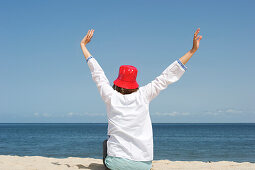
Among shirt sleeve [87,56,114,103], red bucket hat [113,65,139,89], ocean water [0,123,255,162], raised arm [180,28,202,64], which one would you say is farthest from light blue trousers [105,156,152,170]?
ocean water [0,123,255,162]

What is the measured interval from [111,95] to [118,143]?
24.4 inches

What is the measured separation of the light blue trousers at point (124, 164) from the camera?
3.65m

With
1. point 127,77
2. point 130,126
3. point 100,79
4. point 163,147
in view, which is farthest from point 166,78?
point 163,147

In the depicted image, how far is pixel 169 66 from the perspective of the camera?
363 centimetres

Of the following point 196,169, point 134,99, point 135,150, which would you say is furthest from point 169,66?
point 196,169

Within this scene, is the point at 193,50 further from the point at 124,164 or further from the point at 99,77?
the point at 124,164

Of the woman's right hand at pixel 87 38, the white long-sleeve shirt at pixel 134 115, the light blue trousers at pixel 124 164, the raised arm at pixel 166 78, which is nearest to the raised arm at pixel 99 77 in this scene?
the white long-sleeve shirt at pixel 134 115

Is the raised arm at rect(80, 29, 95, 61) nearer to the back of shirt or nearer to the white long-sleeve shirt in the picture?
the white long-sleeve shirt

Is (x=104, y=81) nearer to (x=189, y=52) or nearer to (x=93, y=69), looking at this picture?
(x=93, y=69)

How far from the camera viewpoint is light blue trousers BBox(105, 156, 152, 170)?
3.65 metres

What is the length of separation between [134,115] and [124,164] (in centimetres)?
65

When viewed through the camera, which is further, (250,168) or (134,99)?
(250,168)

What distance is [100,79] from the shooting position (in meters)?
3.76

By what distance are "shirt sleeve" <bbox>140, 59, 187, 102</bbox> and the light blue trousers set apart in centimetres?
86
